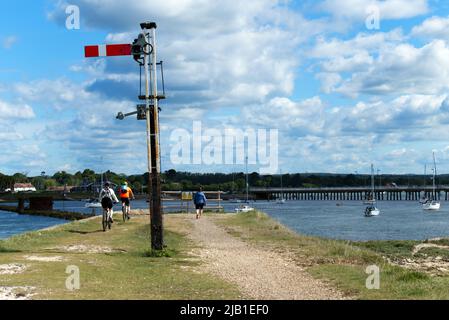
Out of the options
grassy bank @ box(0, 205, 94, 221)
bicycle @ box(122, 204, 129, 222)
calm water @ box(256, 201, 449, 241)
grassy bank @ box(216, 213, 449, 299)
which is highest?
bicycle @ box(122, 204, 129, 222)

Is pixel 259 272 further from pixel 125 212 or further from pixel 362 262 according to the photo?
pixel 125 212

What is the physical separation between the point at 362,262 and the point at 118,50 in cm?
855

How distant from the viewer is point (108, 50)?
1661cm

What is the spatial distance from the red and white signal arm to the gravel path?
5755 mm

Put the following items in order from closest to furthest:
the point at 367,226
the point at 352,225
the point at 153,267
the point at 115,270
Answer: the point at 115,270, the point at 153,267, the point at 367,226, the point at 352,225

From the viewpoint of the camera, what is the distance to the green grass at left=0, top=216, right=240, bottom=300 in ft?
38.0

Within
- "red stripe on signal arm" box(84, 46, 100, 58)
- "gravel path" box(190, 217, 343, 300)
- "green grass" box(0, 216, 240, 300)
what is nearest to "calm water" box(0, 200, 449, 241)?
"gravel path" box(190, 217, 343, 300)

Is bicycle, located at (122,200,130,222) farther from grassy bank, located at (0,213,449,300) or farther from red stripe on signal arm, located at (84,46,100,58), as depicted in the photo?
red stripe on signal arm, located at (84,46,100,58)

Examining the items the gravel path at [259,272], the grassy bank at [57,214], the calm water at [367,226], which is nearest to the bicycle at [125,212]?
the gravel path at [259,272]

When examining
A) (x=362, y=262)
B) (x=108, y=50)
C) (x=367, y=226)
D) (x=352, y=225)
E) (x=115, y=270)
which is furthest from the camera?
(x=352, y=225)

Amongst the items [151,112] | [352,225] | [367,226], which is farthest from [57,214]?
[151,112]
